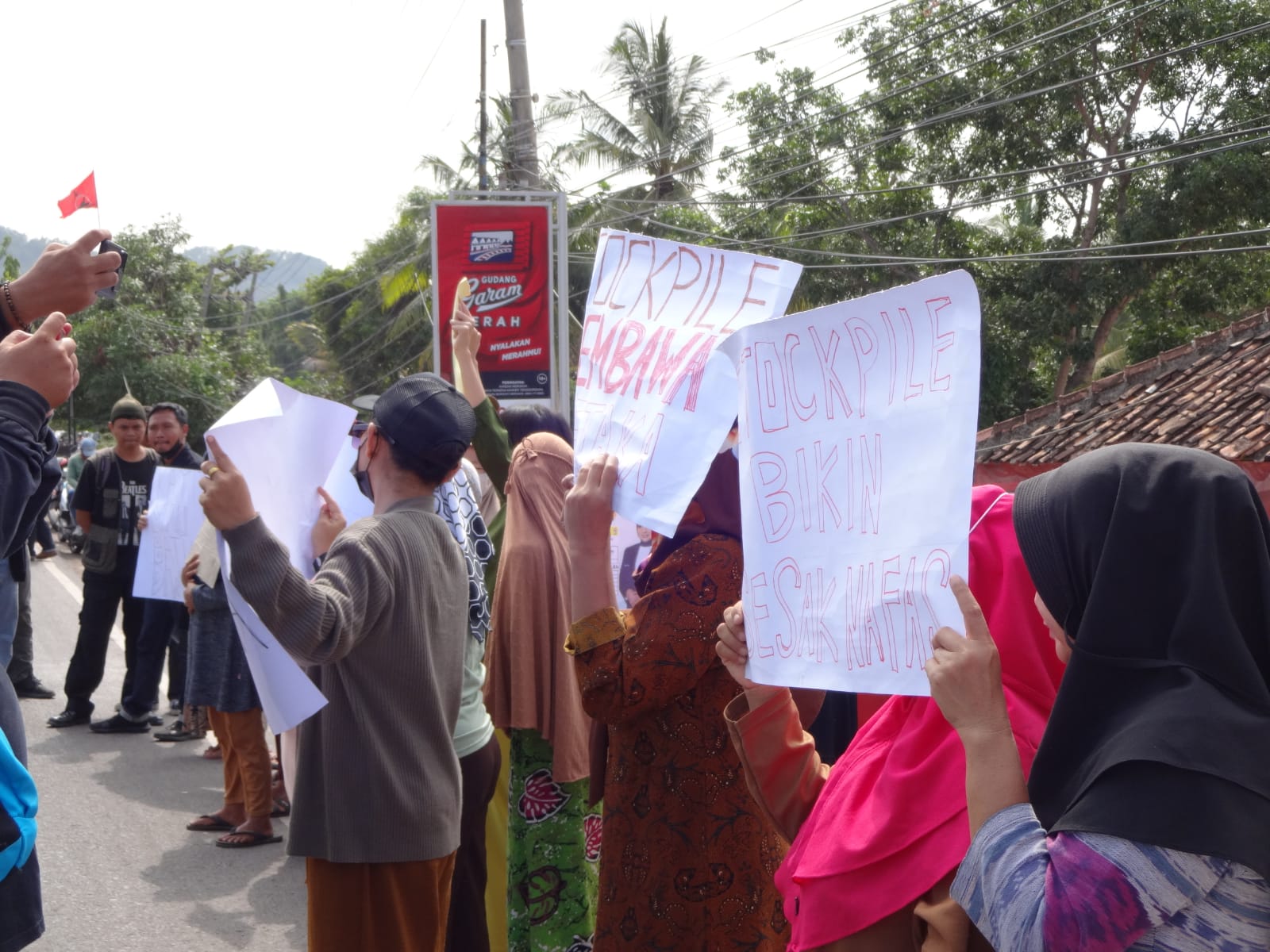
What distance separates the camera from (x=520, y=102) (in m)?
14.0

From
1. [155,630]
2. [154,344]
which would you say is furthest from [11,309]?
[154,344]

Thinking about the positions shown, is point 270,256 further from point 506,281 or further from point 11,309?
point 11,309

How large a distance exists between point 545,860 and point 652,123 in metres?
27.1

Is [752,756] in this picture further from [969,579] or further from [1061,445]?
[1061,445]

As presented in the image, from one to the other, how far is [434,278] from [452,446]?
965 cm

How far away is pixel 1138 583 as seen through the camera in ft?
4.67

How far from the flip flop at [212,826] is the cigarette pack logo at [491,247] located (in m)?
7.90

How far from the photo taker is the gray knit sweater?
2650mm

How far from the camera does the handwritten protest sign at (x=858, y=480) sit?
5.47 ft

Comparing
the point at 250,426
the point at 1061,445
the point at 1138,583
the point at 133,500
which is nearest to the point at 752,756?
the point at 1138,583

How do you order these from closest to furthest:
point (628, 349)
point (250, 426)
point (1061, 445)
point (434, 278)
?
point (628, 349), point (250, 426), point (434, 278), point (1061, 445)

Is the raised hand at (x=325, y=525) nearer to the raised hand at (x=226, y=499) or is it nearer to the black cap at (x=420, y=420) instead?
the black cap at (x=420, y=420)

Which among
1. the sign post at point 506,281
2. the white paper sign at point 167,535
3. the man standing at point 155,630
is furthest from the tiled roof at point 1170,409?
the white paper sign at point 167,535

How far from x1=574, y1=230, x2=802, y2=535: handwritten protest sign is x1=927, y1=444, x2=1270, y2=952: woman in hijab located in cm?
74
